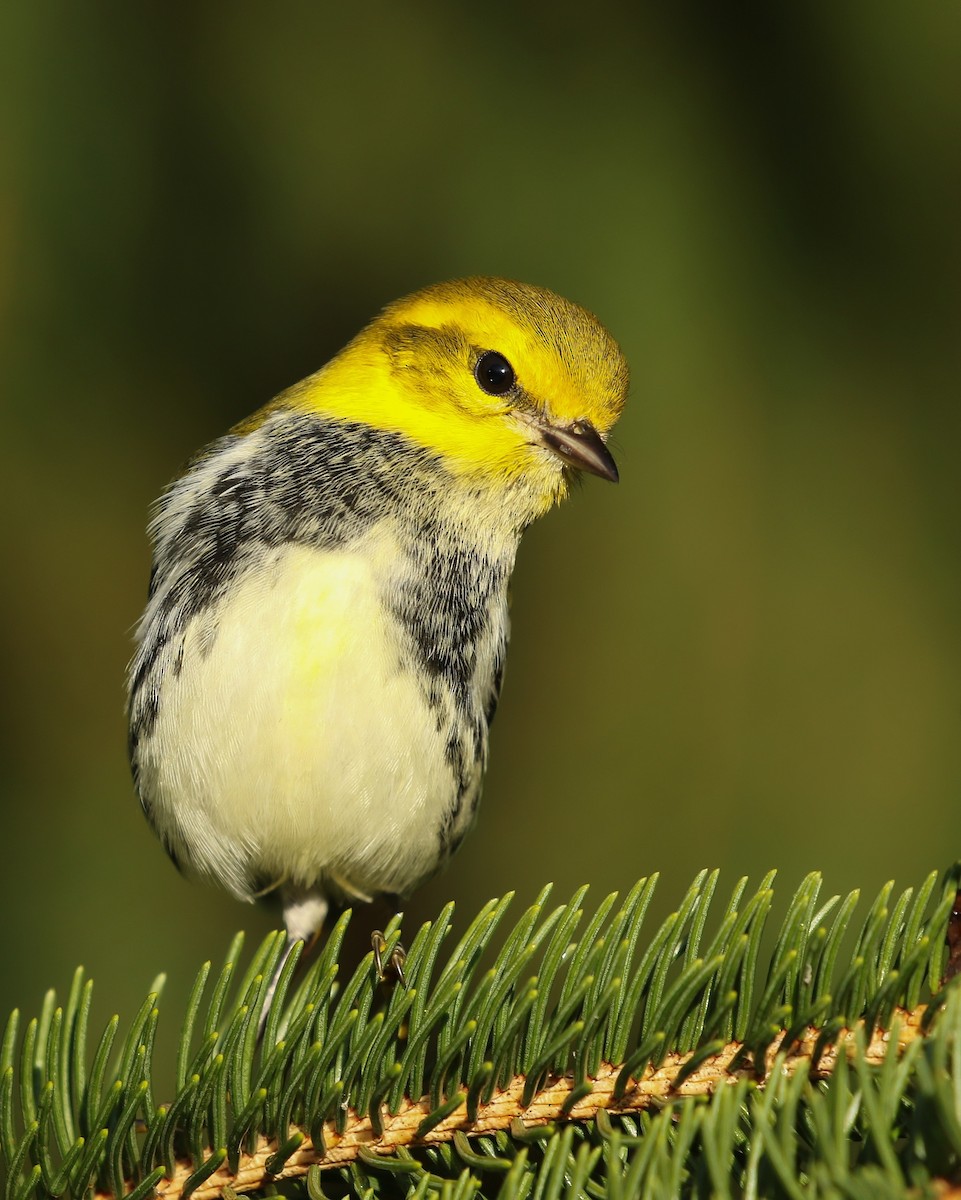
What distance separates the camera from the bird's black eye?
2.51m

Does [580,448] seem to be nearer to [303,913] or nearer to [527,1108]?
[303,913]

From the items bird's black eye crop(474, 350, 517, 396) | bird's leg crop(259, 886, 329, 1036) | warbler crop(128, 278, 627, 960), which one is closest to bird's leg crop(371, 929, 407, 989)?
warbler crop(128, 278, 627, 960)

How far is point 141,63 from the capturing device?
2.88 metres

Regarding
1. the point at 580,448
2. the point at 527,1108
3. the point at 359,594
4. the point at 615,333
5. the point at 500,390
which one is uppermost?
the point at 615,333

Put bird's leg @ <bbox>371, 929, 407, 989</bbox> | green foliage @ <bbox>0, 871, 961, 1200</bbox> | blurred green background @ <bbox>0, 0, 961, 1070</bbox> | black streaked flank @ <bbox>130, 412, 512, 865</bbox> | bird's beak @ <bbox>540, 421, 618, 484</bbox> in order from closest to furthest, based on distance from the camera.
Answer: green foliage @ <bbox>0, 871, 961, 1200</bbox> → bird's leg @ <bbox>371, 929, 407, 989</bbox> → black streaked flank @ <bbox>130, 412, 512, 865</bbox> → bird's beak @ <bbox>540, 421, 618, 484</bbox> → blurred green background @ <bbox>0, 0, 961, 1070</bbox>

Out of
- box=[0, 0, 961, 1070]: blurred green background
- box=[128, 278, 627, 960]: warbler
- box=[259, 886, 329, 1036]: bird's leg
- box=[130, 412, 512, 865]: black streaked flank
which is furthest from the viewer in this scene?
box=[0, 0, 961, 1070]: blurred green background

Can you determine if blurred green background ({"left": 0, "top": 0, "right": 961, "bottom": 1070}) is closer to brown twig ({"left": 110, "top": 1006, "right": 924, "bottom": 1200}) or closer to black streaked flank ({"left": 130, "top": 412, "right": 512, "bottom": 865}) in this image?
black streaked flank ({"left": 130, "top": 412, "right": 512, "bottom": 865})

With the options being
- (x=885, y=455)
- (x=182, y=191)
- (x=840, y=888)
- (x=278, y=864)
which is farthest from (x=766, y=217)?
(x=278, y=864)

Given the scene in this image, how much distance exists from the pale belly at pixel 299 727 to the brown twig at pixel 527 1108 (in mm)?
717

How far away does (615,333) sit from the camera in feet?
10.4

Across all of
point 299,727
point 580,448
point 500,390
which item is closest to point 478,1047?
point 299,727

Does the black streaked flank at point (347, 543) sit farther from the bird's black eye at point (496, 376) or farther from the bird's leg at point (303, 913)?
the bird's leg at point (303, 913)

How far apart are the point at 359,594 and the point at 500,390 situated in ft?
1.99

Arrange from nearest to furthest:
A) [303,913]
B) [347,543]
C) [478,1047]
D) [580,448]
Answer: [478,1047] < [347,543] < [580,448] < [303,913]
